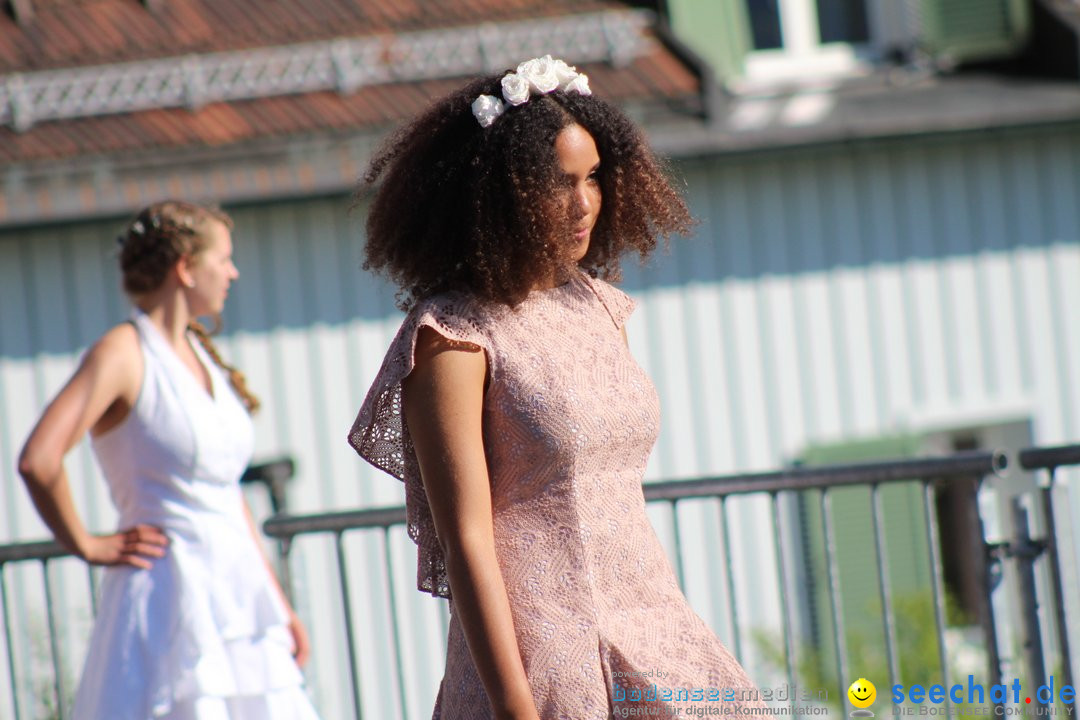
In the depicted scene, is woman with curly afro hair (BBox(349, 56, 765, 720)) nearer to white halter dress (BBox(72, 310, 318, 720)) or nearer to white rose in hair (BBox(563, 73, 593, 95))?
white rose in hair (BBox(563, 73, 593, 95))

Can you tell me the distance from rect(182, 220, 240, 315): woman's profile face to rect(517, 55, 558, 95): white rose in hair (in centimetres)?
172

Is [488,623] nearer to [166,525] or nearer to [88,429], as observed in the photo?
[166,525]

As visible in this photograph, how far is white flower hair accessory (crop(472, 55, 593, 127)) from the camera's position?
224 centimetres

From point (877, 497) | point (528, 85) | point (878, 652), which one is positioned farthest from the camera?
point (878, 652)

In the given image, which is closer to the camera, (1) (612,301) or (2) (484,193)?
(2) (484,193)

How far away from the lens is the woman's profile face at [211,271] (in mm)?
3785

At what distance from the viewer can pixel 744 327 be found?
27.7 ft

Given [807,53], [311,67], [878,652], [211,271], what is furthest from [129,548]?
[807,53]

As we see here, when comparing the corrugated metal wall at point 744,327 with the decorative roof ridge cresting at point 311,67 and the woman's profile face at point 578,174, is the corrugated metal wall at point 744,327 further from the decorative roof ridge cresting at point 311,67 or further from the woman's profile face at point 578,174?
the woman's profile face at point 578,174

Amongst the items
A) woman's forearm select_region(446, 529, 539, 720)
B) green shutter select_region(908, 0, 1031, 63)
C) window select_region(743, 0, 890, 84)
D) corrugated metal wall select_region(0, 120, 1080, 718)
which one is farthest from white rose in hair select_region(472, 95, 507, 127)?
green shutter select_region(908, 0, 1031, 63)

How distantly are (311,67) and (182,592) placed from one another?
203 inches

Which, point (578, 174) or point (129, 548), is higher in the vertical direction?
point (578, 174)

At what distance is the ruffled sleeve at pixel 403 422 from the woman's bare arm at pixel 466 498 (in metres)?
0.02

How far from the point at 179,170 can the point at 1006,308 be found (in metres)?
5.29
